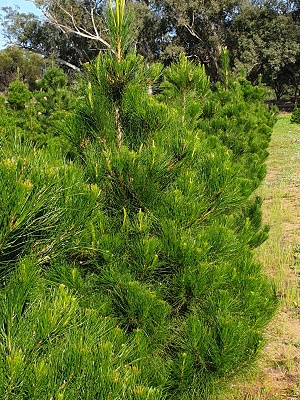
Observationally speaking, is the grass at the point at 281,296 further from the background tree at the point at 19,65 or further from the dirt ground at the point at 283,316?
the background tree at the point at 19,65

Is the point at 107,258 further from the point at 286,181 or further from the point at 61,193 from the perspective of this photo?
the point at 286,181

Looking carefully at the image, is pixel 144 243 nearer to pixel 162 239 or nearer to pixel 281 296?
pixel 162 239

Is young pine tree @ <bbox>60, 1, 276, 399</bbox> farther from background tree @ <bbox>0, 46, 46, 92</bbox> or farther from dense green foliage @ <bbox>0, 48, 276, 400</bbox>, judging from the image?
background tree @ <bbox>0, 46, 46, 92</bbox>

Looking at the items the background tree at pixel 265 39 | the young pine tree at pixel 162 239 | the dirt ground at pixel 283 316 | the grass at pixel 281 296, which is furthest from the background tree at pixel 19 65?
the young pine tree at pixel 162 239

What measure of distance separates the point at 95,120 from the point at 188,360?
154cm

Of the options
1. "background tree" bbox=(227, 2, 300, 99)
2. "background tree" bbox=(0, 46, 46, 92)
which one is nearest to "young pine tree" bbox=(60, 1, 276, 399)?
"background tree" bbox=(227, 2, 300, 99)

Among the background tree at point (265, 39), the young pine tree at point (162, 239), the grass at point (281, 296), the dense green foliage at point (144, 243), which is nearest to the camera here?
the dense green foliage at point (144, 243)

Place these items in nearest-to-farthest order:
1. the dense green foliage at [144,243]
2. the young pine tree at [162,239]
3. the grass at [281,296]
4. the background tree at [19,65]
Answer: the dense green foliage at [144,243], the young pine tree at [162,239], the grass at [281,296], the background tree at [19,65]

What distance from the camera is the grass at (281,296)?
3.63 m

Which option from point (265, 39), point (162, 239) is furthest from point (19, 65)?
point (162, 239)

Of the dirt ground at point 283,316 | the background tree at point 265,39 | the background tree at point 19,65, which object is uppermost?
the background tree at point 265,39

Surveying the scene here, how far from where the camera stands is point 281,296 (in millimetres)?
5129

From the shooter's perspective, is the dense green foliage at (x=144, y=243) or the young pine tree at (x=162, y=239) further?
the young pine tree at (x=162, y=239)

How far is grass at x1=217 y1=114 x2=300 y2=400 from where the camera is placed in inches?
143
